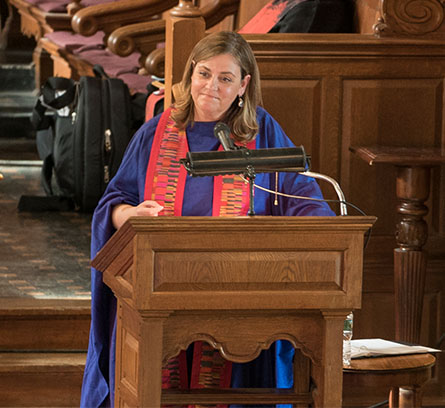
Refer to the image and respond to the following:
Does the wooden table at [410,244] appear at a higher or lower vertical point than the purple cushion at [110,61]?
lower

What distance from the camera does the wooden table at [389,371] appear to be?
8.62 ft

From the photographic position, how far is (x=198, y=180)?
9.05 feet

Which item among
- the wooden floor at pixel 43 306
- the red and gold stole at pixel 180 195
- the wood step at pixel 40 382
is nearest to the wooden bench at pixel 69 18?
the wooden floor at pixel 43 306

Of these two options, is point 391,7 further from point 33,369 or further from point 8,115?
point 8,115

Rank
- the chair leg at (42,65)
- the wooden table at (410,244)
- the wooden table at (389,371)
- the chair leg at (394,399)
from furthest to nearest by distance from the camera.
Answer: the chair leg at (42,65) < the wooden table at (410,244) < the chair leg at (394,399) < the wooden table at (389,371)

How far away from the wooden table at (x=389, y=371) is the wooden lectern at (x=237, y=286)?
339 mm

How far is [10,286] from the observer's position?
412 cm

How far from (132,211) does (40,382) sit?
50.5 inches

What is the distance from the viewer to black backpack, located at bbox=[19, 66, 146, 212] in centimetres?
529

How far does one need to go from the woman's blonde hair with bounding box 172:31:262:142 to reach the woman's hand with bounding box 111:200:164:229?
0.92 ft

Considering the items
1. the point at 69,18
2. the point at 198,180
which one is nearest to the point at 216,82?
the point at 198,180

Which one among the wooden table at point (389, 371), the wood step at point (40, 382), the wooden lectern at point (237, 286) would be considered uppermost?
the wooden lectern at point (237, 286)

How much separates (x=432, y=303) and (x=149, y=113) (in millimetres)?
1570

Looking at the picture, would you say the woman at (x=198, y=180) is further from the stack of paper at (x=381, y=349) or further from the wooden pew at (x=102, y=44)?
the wooden pew at (x=102, y=44)
